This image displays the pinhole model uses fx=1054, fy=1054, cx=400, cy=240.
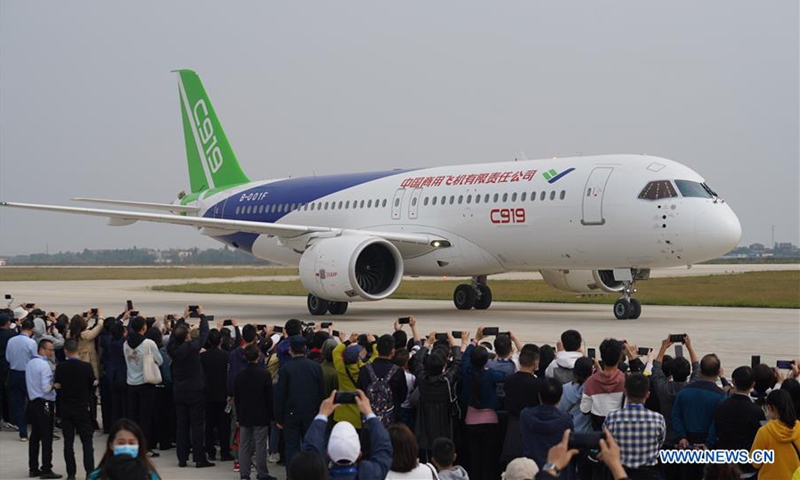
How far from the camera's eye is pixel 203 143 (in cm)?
3300

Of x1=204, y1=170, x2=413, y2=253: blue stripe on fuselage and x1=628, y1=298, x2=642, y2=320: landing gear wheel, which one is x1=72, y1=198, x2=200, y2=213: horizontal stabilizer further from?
x1=628, y1=298, x2=642, y2=320: landing gear wheel

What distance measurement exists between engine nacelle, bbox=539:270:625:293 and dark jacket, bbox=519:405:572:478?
18.1 metres

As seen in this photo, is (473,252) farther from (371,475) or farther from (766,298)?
(371,475)

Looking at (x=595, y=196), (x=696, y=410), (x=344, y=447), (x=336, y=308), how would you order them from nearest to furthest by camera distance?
(x=344, y=447) < (x=696, y=410) < (x=595, y=196) < (x=336, y=308)

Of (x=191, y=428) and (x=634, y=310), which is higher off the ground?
(x=634, y=310)

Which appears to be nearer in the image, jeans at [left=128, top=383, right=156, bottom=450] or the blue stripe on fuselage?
jeans at [left=128, top=383, right=156, bottom=450]

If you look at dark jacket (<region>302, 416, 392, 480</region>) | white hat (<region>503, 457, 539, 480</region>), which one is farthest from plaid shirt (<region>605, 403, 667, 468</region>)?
dark jacket (<region>302, 416, 392, 480</region>)

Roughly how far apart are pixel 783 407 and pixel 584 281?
19.4 metres

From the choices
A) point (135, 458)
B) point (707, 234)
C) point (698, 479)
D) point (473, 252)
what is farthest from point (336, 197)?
point (135, 458)

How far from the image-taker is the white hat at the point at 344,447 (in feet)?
18.4

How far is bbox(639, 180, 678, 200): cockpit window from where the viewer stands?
20.6m

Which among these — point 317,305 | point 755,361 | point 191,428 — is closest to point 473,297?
point 317,305

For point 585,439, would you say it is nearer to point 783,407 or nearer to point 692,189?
point 783,407

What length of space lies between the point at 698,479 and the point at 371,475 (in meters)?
2.79
